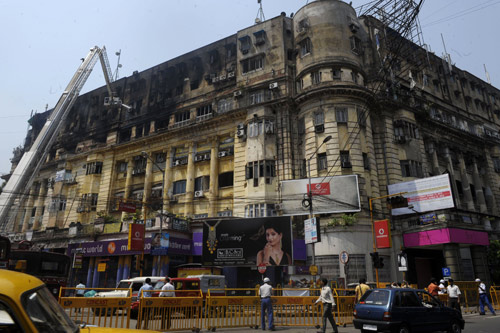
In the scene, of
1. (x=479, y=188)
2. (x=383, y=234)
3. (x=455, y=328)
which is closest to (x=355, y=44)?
(x=383, y=234)

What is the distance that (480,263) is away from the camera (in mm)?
25984

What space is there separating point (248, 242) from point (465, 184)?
2472 centimetres

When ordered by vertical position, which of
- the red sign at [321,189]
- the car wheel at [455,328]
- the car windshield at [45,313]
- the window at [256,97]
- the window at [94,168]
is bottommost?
the car wheel at [455,328]

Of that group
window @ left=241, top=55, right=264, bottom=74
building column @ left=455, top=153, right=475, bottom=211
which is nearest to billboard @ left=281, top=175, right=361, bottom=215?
window @ left=241, top=55, right=264, bottom=74

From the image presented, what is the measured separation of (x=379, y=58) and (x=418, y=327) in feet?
91.9

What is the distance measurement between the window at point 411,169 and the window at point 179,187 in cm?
2013

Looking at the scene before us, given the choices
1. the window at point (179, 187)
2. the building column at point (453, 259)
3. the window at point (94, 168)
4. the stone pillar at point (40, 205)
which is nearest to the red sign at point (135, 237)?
the window at point (179, 187)

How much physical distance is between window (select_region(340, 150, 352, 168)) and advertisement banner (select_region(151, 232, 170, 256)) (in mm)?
14360

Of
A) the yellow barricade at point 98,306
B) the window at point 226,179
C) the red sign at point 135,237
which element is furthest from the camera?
the window at point 226,179

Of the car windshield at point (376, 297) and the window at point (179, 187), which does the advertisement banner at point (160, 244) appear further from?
the car windshield at point (376, 297)

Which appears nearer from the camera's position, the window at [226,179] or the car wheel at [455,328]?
the car wheel at [455,328]

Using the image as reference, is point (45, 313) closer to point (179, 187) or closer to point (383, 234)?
point (383, 234)

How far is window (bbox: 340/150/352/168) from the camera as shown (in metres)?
26.4

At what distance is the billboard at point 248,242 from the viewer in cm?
2458
